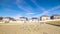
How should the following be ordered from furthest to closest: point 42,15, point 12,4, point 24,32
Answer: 1. point 42,15
2. point 12,4
3. point 24,32

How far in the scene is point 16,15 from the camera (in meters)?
2.84

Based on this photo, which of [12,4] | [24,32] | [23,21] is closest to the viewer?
[24,32]

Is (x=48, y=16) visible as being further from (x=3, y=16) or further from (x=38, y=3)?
(x=3, y=16)

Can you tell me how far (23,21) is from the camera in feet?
11.0

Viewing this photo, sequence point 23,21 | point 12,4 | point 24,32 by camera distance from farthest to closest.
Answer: point 23,21 → point 12,4 → point 24,32

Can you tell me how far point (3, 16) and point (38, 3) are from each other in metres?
1.17

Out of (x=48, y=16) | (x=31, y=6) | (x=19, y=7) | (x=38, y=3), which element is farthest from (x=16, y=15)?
(x=48, y=16)

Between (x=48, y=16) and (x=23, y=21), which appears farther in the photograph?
(x=23, y=21)

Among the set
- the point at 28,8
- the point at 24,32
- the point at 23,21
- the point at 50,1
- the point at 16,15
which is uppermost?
the point at 50,1

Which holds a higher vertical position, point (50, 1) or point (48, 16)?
point (50, 1)

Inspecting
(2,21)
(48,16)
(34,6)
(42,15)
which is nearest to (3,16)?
(2,21)

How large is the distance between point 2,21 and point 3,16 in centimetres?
33

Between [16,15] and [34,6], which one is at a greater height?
[34,6]

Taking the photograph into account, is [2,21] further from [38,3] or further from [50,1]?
[50,1]
